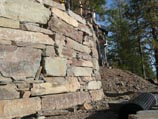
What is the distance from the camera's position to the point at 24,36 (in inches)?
217

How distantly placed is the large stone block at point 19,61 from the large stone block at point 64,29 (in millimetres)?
766

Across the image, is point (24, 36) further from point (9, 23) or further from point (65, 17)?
point (65, 17)

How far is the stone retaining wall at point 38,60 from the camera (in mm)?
5168

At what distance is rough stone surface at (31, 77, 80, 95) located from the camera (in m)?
5.51

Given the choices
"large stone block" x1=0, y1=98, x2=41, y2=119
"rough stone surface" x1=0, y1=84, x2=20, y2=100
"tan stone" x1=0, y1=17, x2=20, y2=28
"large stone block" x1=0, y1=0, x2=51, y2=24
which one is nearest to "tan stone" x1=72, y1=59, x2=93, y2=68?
"large stone block" x1=0, y1=0, x2=51, y2=24

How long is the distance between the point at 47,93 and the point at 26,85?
0.49 m

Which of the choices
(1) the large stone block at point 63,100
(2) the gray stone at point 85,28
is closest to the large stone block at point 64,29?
(2) the gray stone at point 85,28

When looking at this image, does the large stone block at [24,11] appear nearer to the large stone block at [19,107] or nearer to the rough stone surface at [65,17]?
the rough stone surface at [65,17]

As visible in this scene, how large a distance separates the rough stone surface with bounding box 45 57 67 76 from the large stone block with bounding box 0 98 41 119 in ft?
2.03

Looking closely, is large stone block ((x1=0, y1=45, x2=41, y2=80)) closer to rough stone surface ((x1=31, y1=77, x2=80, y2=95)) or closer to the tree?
rough stone surface ((x1=31, y1=77, x2=80, y2=95))

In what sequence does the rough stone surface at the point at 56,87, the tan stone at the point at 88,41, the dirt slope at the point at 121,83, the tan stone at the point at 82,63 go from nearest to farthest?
1. the rough stone surface at the point at 56,87
2. the tan stone at the point at 82,63
3. the tan stone at the point at 88,41
4. the dirt slope at the point at 121,83

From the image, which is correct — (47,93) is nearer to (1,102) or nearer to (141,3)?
(1,102)

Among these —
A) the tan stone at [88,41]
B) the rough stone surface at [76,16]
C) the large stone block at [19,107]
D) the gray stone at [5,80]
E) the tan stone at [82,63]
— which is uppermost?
the rough stone surface at [76,16]

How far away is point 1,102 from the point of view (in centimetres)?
493
